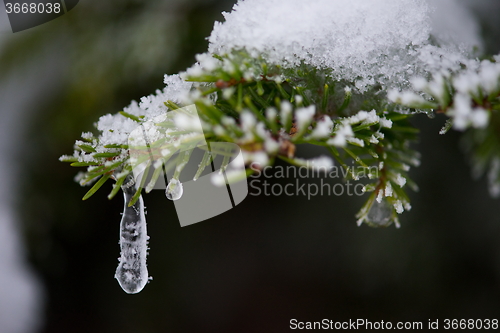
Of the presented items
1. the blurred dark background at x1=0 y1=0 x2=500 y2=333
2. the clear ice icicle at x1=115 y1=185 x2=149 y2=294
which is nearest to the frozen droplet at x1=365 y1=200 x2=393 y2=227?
the blurred dark background at x1=0 y1=0 x2=500 y2=333

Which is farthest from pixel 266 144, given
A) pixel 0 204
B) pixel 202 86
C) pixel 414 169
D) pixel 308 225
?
pixel 0 204

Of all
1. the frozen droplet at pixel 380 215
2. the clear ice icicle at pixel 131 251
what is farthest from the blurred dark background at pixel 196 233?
the clear ice icicle at pixel 131 251

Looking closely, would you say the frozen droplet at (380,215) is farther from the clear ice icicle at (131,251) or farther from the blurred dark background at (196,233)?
the clear ice icicle at (131,251)

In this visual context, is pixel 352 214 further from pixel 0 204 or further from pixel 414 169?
pixel 0 204

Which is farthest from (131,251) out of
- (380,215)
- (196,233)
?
(196,233)

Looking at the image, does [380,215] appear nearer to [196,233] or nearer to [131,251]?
[131,251]

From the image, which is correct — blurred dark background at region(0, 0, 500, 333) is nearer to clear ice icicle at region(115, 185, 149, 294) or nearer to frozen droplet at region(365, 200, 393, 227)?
frozen droplet at region(365, 200, 393, 227)
